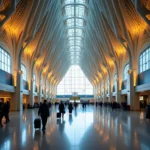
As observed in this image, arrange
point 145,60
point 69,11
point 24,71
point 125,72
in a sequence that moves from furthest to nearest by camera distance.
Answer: point 69,11 → point 24,71 → point 125,72 → point 145,60

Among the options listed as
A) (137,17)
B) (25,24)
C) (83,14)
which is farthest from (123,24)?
(83,14)

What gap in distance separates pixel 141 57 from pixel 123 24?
4.76 m

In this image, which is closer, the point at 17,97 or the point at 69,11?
the point at 17,97

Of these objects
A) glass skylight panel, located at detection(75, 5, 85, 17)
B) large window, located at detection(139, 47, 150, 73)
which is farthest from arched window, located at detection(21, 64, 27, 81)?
large window, located at detection(139, 47, 150, 73)

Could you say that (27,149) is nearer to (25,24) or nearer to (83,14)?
A: (25,24)

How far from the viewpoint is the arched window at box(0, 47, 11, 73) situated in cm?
2542

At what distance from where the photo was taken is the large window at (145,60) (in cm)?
2522

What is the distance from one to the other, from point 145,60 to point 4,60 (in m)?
16.2

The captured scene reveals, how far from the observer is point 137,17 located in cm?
2483

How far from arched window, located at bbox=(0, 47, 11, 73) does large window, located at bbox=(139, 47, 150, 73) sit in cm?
1614

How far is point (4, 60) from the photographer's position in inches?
1038

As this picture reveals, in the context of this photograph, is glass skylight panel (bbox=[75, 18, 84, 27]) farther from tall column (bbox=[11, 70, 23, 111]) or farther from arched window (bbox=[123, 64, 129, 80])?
tall column (bbox=[11, 70, 23, 111])

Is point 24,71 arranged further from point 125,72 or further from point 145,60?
point 145,60

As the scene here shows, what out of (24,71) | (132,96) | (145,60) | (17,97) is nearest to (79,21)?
(24,71)
